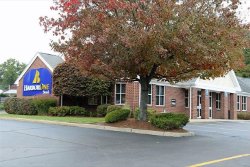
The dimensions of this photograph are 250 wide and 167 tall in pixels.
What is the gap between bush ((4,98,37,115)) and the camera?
30672 millimetres

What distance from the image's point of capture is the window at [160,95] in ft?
103

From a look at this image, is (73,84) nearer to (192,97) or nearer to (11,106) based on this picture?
(11,106)

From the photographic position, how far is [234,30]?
16812 mm

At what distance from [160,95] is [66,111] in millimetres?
7933

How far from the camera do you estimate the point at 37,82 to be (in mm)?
33500

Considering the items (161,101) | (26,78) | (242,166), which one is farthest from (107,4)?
(26,78)

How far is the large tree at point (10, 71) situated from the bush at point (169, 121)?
2730 inches

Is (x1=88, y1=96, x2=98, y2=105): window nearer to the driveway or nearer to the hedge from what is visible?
the hedge

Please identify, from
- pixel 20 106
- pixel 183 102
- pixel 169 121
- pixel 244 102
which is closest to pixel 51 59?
pixel 20 106

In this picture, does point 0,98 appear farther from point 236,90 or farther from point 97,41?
point 97,41

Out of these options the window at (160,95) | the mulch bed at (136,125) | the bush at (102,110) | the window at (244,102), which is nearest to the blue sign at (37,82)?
the bush at (102,110)

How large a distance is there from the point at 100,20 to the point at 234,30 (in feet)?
19.0

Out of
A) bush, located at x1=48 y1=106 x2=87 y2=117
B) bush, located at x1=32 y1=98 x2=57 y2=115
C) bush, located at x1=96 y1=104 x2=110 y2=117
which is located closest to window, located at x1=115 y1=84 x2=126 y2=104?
bush, located at x1=96 y1=104 x2=110 y2=117

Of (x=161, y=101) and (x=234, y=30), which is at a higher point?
(x=234, y=30)
